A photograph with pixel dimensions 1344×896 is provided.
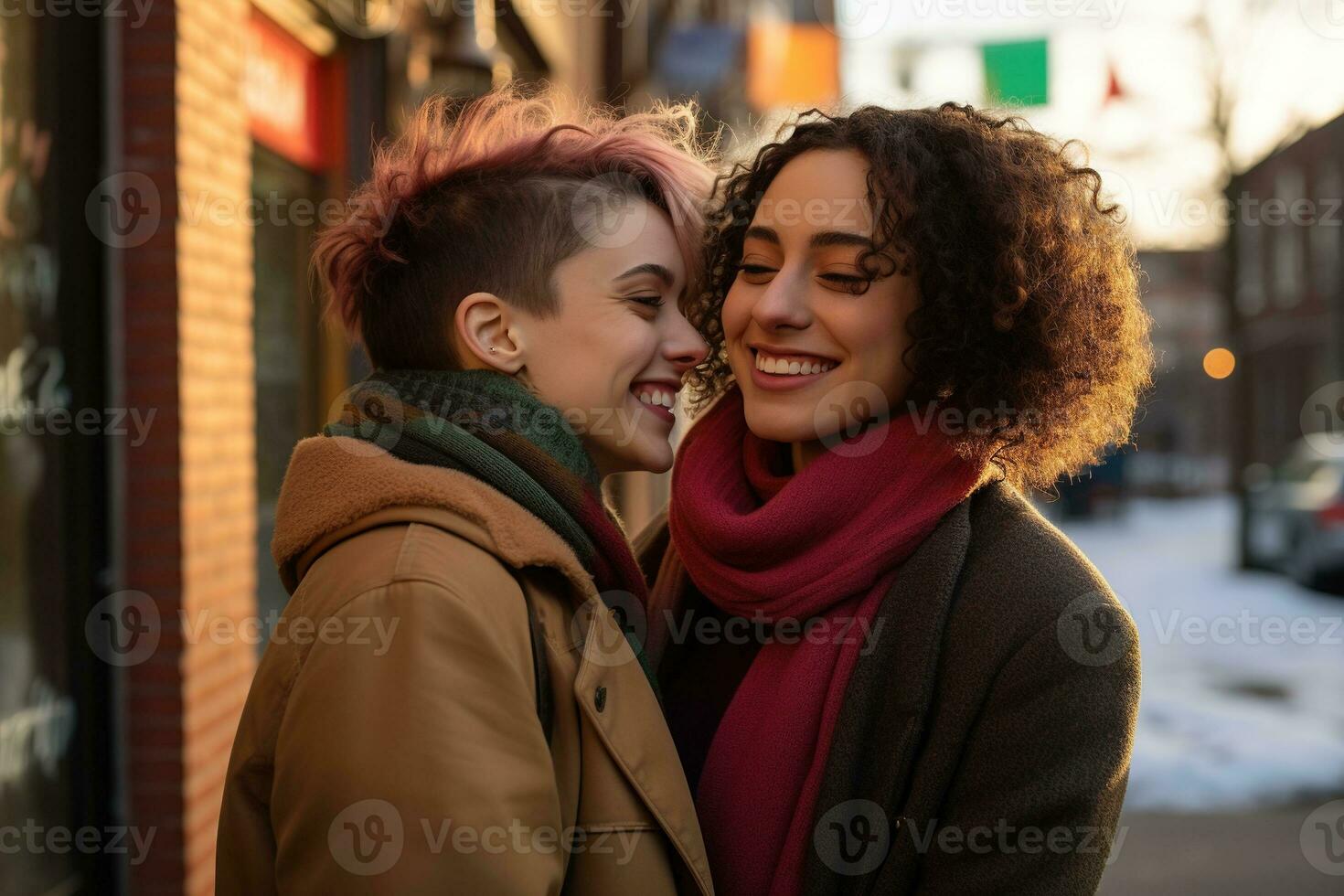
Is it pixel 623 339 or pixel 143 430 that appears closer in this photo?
pixel 623 339

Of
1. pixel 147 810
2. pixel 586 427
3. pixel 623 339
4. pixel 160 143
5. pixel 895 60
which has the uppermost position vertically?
pixel 895 60

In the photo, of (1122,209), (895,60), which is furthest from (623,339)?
(895,60)

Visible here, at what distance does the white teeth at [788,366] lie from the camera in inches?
88.7

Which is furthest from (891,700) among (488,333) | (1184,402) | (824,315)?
(1184,402)

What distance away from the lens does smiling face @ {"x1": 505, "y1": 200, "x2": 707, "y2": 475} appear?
2135 mm

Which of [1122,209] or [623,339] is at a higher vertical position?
[1122,209]

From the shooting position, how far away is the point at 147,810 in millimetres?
3717

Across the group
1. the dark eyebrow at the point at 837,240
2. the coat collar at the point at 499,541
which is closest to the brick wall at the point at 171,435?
the coat collar at the point at 499,541

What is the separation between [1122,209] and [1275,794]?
5626mm

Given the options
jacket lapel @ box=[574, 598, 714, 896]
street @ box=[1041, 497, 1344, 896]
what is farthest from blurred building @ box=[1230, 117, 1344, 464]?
jacket lapel @ box=[574, 598, 714, 896]

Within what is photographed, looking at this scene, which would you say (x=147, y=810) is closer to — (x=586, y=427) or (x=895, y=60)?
(x=586, y=427)

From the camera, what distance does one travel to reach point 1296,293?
35.0 m

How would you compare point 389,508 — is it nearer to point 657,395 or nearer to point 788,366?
point 657,395

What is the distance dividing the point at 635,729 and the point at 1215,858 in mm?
4910
